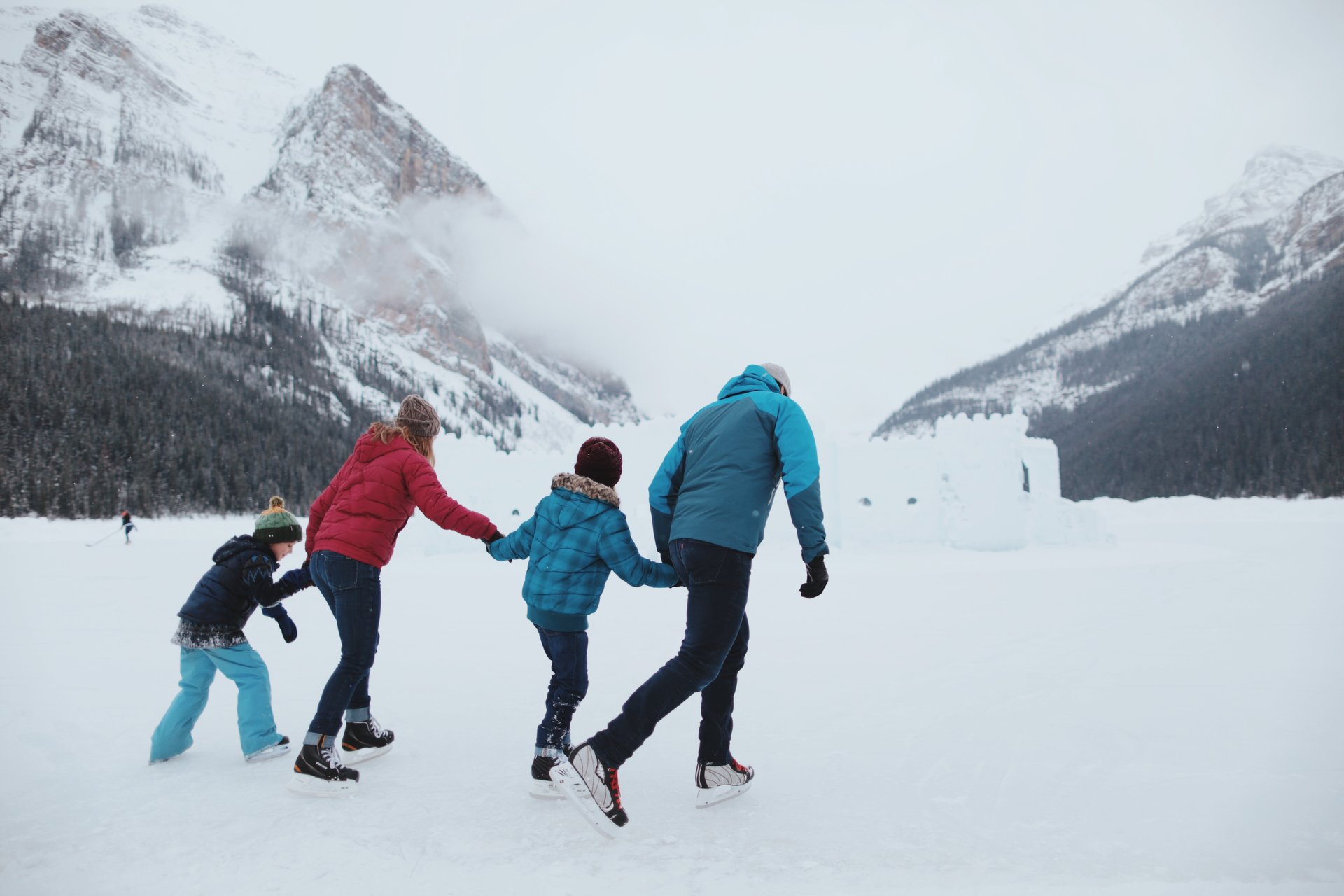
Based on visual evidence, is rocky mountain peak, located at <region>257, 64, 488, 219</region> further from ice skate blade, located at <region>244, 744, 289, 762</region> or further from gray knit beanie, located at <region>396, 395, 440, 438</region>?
ice skate blade, located at <region>244, 744, 289, 762</region>

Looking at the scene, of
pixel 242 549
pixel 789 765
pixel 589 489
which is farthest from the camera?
pixel 242 549

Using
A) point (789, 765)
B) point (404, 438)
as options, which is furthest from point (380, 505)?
point (789, 765)

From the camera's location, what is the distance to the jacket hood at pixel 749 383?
2.91m

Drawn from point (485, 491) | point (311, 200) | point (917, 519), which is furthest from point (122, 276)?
point (917, 519)

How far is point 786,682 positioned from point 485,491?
13.2 metres

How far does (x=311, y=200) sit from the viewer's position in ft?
480

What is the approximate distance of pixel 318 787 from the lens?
9.27ft

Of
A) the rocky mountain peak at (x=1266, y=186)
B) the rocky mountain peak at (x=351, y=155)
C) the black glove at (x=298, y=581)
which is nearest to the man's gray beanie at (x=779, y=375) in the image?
the black glove at (x=298, y=581)

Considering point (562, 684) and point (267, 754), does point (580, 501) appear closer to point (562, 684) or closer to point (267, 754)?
point (562, 684)

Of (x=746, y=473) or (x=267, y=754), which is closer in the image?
(x=746, y=473)

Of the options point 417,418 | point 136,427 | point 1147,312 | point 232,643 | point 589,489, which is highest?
point 1147,312

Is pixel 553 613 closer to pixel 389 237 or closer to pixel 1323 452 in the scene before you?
pixel 1323 452

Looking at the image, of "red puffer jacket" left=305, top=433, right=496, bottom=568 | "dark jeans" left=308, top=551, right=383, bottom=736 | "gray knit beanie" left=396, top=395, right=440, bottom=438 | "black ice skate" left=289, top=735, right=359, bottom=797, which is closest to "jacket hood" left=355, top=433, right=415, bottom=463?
"red puffer jacket" left=305, top=433, right=496, bottom=568

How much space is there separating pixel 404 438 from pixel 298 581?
793 millimetres
